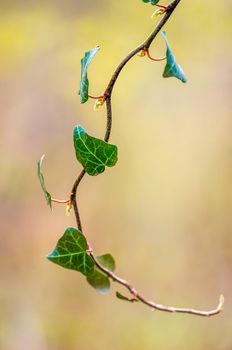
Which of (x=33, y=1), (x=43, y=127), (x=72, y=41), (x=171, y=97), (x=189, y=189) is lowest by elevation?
(x=189, y=189)

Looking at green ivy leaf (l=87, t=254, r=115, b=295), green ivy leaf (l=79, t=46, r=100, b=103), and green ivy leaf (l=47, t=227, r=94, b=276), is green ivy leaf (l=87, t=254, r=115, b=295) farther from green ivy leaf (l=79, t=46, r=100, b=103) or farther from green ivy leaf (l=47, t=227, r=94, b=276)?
green ivy leaf (l=79, t=46, r=100, b=103)

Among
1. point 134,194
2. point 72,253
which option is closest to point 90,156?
point 72,253

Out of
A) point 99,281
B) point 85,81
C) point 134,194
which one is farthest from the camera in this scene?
point 134,194

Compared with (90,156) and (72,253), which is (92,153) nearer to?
(90,156)

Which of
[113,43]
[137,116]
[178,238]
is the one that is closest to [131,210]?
[178,238]

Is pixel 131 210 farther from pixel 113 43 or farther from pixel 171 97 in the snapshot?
pixel 113 43

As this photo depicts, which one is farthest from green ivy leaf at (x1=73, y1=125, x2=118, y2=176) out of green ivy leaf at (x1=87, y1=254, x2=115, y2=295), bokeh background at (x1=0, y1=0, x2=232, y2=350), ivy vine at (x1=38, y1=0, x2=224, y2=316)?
bokeh background at (x1=0, y1=0, x2=232, y2=350)
